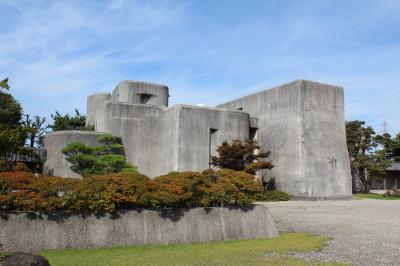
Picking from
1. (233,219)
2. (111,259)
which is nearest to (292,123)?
(233,219)

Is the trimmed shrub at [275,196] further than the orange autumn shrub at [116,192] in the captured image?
Yes

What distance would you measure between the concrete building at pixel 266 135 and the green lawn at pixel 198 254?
1244 cm

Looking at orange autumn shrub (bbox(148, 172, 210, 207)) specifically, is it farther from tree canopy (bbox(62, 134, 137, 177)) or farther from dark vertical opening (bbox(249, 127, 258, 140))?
dark vertical opening (bbox(249, 127, 258, 140))

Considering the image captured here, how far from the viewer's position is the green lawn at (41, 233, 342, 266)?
6.19 metres

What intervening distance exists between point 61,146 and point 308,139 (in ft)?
40.6

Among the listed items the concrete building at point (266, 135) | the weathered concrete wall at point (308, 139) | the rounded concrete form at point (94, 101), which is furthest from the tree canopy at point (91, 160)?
the rounded concrete form at point (94, 101)

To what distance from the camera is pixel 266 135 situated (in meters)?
23.2

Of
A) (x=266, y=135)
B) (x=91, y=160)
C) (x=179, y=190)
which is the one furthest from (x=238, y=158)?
(x=179, y=190)

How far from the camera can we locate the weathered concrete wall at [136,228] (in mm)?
6844

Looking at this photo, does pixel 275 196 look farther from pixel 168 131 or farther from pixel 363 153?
pixel 363 153

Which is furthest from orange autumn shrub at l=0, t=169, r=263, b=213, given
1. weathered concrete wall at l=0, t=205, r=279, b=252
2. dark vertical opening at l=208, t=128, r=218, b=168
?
dark vertical opening at l=208, t=128, r=218, b=168

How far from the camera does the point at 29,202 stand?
6910 mm

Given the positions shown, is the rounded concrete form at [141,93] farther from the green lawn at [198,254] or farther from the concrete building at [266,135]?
the green lawn at [198,254]

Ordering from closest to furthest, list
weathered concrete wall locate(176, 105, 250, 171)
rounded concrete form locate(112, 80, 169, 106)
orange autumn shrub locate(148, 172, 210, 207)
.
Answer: orange autumn shrub locate(148, 172, 210, 207)
weathered concrete wall locate(176, 105, 250, 171)
rounded concrete form locate(112, 80, 169, 106)
